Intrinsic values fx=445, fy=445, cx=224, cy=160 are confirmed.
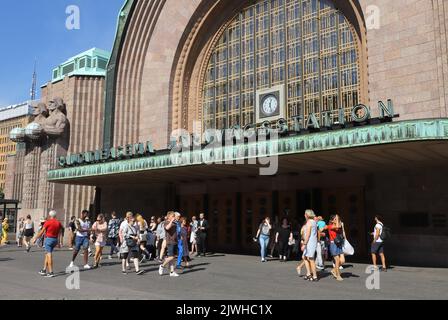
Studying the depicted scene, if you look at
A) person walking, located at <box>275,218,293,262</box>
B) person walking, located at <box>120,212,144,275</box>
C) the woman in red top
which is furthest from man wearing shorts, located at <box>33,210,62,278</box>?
person walking, located at <box>275,218,293,262</box>

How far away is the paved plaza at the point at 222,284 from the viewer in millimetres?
9578

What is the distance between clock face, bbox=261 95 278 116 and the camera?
21525 mm

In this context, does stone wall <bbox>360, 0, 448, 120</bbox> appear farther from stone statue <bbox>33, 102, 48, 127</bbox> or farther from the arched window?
stone statue <bbox>33, 102, 48, 127</bbox>

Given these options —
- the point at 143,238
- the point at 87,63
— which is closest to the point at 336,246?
the point at 143,238

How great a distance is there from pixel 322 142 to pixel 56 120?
68.9ft

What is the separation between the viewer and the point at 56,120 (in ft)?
94.8

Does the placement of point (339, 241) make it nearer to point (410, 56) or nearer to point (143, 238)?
point (143, 238)

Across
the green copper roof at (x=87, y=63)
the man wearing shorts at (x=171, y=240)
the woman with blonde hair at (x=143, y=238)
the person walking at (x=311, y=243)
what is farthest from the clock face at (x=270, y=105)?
the green copper roof at (x=87, y=63)

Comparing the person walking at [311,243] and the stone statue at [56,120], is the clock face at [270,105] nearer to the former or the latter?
the person walking at [311,243]

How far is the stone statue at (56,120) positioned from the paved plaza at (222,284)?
1472cm

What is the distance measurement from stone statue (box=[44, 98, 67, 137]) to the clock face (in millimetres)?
14120

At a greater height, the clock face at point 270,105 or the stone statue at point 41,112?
the stone statue at point 41,112
